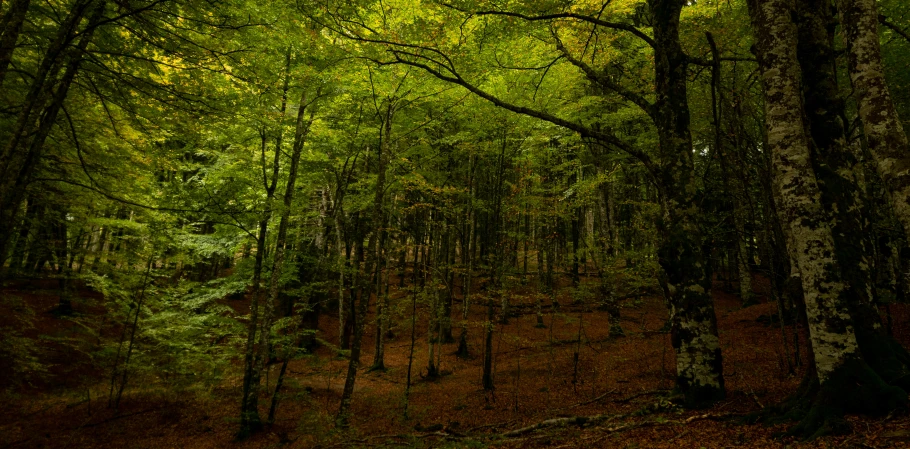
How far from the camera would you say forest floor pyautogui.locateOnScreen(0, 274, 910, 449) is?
5141mm

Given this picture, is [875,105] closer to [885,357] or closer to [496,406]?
[885,357]

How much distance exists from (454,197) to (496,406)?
11011 millimetres

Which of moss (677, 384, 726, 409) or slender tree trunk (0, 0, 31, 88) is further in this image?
moss (677, 384, 726, 409)

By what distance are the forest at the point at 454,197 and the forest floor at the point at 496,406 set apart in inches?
3.3

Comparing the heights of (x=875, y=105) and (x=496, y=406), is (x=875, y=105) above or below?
above

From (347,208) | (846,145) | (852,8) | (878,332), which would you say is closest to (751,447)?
(878,332)

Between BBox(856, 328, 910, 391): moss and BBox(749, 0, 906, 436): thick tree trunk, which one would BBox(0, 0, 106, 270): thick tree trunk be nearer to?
BBox(749, 0, 906, 436): thick tree trunk

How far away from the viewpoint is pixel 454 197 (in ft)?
63.8

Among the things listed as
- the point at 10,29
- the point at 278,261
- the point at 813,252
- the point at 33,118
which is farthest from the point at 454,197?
the point at 813,252

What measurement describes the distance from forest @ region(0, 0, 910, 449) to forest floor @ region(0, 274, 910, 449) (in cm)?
8

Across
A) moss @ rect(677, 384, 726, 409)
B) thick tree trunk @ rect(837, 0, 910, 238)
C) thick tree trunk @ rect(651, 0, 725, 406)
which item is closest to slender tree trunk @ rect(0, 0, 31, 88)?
thick tree trunk @ rect(651, 0, 725, 406)

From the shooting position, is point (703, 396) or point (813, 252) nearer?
point (813, 252)

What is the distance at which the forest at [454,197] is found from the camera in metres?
4.27

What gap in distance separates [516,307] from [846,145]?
823 inches
